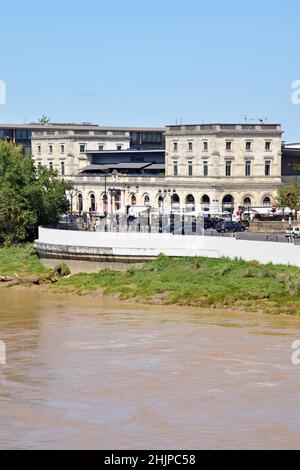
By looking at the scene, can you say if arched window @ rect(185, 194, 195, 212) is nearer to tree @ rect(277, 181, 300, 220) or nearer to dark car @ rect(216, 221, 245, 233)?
tree @ rect(277, 181, 300, 220)

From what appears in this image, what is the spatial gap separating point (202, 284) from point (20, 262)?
59.7 ft

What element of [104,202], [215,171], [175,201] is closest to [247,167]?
[215,171]

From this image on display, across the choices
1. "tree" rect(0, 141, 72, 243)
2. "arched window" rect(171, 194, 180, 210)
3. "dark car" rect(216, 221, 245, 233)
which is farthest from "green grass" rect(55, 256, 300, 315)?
"arched window" rect(171, 194, 180, 210)

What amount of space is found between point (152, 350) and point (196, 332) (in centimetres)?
420

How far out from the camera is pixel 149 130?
132 m

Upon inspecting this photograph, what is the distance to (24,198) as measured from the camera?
76.0 metres

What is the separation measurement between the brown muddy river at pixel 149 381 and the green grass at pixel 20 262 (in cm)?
1580

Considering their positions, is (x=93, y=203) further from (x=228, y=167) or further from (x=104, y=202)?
(x=228, y=167)

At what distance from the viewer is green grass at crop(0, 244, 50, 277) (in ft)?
219

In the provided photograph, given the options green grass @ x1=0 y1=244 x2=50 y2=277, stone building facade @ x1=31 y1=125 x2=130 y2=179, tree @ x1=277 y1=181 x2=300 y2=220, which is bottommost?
green grass @ x1=0 y1=244 x2=50 y2=277

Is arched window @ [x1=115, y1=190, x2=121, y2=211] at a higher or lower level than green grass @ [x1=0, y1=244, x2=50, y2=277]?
higher

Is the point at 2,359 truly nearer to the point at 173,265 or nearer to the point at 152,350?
the point at 152,350

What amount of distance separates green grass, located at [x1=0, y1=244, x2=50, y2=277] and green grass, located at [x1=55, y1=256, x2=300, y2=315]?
5769 millimetres

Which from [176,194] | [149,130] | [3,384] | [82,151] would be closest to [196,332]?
[3,384]
